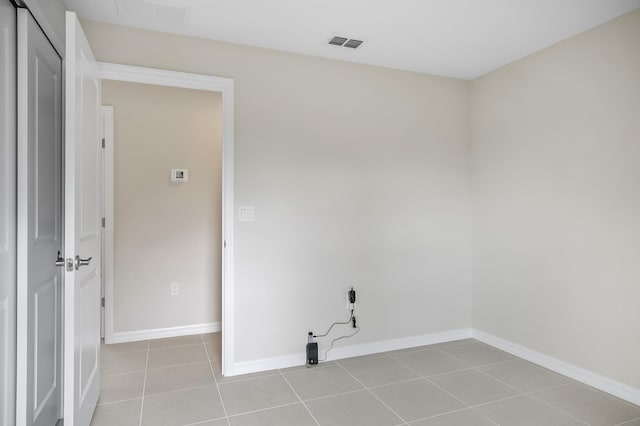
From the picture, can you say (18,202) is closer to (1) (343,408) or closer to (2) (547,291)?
(1) (343,408)

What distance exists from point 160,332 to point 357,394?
211cm

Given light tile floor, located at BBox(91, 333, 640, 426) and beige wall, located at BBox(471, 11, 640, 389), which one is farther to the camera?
beige wall, located at BBox(471, 11, 640, 389)

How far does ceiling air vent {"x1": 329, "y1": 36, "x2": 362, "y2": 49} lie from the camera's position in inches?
111

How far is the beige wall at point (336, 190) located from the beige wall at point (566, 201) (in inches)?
13.5

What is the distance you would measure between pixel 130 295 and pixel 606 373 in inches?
151

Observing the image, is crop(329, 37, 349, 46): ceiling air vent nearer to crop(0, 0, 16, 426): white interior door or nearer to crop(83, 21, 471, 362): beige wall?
crop(83, 21, 471, 362): beige wall

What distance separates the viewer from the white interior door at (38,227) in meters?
1.71

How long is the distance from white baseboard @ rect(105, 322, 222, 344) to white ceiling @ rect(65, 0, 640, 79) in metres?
2.63

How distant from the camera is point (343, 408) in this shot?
2363mm

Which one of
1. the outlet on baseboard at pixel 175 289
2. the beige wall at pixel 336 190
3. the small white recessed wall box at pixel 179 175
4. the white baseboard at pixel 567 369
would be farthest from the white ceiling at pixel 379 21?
the white baseboard at pixel 567 369

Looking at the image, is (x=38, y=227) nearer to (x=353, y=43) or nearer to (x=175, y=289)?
(x=175, y=289)

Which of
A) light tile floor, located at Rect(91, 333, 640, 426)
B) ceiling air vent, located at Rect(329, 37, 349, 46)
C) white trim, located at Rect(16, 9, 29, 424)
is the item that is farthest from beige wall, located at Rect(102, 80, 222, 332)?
white trim, located at Rect(16, 9, 29, 424)

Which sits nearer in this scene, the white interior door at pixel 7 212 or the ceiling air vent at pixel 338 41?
the white interior door at pixel 7 212

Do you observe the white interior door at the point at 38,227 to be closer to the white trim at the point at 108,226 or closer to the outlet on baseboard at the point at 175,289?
the white trim at the point at 108,226
